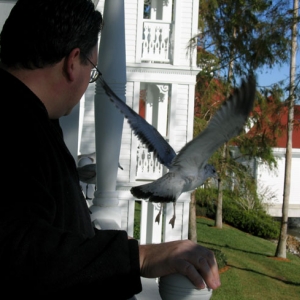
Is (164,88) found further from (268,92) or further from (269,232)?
(269,232)

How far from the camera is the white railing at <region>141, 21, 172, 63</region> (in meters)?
12.4

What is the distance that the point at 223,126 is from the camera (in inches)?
133

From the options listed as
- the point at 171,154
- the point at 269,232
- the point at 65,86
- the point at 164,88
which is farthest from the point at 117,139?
the point at 269,232

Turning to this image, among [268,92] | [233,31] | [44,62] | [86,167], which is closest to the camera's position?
[44,62]

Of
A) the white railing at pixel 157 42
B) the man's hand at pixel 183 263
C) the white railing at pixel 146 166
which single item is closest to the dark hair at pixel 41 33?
the man's hand at pixel 183 263

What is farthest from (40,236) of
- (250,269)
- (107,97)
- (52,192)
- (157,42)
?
(250,269)

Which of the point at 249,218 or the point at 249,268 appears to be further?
the point at 249,218

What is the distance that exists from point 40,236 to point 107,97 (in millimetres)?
2292

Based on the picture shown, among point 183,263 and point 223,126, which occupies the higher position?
point 223,126

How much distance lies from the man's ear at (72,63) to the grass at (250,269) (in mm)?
10322

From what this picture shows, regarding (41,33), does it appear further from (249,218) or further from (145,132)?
(249,218)

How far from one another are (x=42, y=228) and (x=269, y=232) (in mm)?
19931

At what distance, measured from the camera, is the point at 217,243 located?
17078mm

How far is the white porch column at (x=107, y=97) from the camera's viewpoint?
10.3 feet
